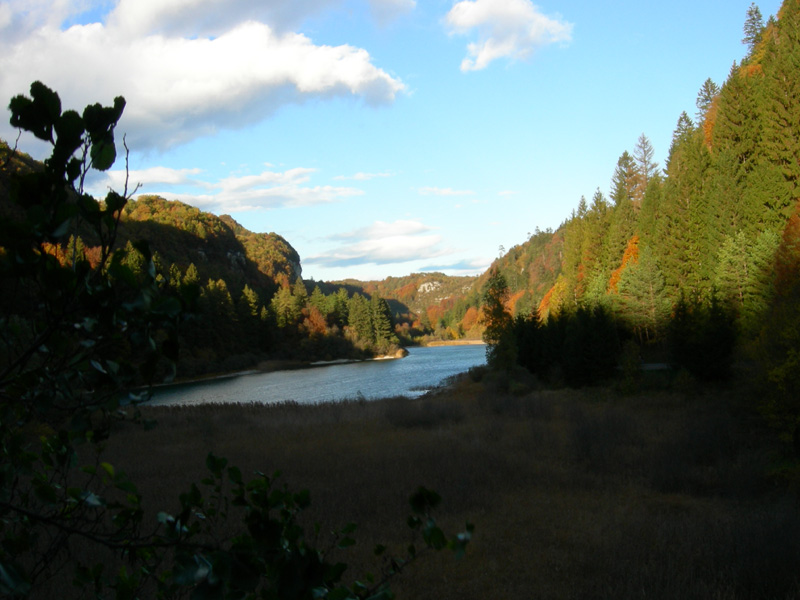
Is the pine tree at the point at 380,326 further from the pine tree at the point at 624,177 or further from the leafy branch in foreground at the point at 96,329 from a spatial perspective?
the leafy branch in foreground at the point at 96,329

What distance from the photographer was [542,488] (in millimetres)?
8625

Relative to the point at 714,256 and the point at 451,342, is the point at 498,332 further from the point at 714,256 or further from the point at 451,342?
the point at 451,342

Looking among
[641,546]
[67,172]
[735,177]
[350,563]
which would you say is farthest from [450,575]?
[735,177]

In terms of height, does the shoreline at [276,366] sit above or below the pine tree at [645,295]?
below

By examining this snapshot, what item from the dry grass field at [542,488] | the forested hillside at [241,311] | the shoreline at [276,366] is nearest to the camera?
the dry grass field at [542,488]

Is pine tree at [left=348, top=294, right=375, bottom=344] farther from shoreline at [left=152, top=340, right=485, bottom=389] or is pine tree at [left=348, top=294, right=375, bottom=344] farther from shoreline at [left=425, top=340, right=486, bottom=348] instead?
shoreline at [left=425, top=340, right=486, bottom=348]

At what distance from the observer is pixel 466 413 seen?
696 inches

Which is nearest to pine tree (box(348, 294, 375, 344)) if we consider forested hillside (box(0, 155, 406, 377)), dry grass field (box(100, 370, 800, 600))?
forested hillside (box(0, 155, 406, 377))

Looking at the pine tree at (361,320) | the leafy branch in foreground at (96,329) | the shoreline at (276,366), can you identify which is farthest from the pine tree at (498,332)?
the pine tree at (361,320)

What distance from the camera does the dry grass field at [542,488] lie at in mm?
5184

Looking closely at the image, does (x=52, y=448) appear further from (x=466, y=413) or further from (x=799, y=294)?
(x=799, y=294)

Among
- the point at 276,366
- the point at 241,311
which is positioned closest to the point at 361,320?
the point at 241,311

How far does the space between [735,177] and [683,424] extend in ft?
77.4

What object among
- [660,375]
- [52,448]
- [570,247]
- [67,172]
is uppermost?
[570,247]
